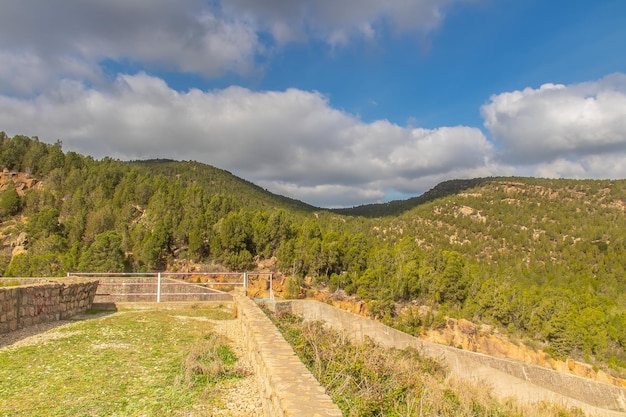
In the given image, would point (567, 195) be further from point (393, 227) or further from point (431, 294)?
point (431, 294)

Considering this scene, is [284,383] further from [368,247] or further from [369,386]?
[368,247]

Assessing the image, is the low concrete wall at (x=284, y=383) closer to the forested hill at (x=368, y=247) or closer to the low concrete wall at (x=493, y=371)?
the low concrete wall at (x=493, y=371)

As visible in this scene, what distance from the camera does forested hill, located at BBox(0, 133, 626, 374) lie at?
35094 mm

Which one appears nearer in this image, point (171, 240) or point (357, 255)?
point (357, 255)

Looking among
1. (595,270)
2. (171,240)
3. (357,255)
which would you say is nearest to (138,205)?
(171,240)

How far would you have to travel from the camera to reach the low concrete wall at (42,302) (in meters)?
7.58

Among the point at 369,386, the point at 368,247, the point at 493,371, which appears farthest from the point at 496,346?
the point at 369,386

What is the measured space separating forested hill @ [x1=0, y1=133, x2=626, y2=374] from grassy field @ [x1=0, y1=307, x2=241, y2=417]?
84.7 feet

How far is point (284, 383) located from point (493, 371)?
17.0 meters

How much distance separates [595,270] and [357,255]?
44719 millimetres

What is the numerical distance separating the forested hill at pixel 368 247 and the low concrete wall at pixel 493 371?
10.8m

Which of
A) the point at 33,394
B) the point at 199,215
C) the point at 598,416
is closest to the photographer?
the point at 33,394

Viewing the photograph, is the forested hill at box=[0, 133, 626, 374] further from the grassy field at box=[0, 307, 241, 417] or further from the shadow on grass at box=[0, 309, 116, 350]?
the grassy field at box=[0, 307, 241, 417]

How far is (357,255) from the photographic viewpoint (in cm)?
4144
